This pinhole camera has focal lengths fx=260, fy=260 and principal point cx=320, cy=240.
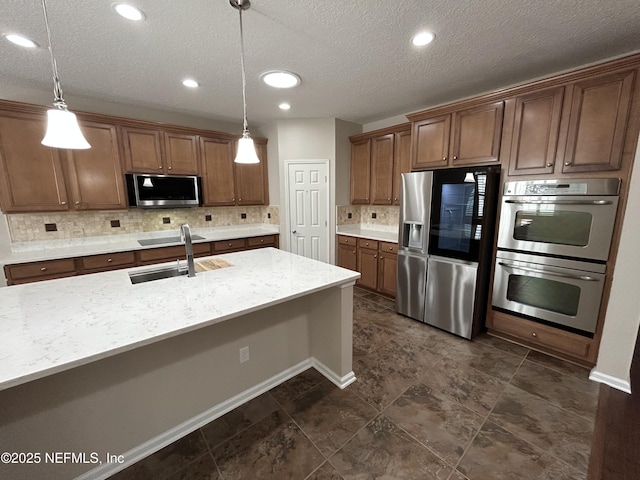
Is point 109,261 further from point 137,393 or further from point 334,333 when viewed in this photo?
point 334,333

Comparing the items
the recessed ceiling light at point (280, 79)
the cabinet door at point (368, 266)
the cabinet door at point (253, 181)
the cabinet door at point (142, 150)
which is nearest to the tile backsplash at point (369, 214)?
the cabinet door at point (368, 266)

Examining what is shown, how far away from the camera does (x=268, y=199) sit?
4.55 meters

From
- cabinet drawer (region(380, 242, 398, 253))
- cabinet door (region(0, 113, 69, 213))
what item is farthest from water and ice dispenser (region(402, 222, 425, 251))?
cabinet door (region(0, 113, 69, 213))

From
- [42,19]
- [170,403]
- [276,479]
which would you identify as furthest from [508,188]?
[42,19]

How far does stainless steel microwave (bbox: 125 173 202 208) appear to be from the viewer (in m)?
3.29

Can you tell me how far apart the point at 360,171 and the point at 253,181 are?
1.77 m

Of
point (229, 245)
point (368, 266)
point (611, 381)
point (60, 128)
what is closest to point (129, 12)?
point (60, 128)

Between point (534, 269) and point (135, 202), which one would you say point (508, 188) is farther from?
point (135, 202)

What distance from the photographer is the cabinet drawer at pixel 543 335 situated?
85.9 inches

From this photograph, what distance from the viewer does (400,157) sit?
12.0 feet

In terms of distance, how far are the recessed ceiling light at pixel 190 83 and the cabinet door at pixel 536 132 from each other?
312 cm

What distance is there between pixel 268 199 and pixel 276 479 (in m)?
3.80

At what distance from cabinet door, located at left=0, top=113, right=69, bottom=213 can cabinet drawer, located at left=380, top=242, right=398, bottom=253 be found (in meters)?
3.93

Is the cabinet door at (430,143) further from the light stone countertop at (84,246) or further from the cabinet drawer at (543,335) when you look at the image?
the light stone countertop at (84,246)
